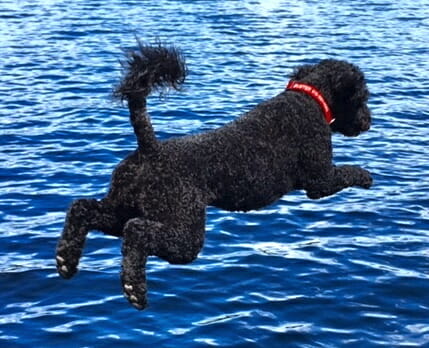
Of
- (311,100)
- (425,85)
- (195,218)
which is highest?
(311,100)

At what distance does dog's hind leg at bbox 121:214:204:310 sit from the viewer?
5699 mm

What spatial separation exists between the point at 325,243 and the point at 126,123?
7.28m

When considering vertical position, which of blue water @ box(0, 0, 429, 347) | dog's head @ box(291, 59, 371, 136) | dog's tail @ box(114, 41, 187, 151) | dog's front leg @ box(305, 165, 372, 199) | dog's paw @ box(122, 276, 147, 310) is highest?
dog's tail @ box(114, 41, 187, 151)

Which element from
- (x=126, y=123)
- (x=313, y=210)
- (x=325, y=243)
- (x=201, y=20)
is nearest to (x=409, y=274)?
(x=325, y=243)

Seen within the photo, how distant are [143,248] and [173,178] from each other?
1.79 feet

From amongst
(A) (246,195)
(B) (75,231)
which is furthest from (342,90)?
(B) (75,231)

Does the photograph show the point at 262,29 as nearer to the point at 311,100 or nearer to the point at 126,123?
the point at 126,123

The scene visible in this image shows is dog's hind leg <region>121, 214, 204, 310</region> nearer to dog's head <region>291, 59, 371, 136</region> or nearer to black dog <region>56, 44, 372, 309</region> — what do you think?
black dog <region>56, 44, 372, 309</region>

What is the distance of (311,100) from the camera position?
274 inches

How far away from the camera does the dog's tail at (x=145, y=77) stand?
5848mm

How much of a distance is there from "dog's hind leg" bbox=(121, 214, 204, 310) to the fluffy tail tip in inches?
33.6

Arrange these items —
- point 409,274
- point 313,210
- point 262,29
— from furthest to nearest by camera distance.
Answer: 1. point 262,29
2. point 313,210
3. point 409,274

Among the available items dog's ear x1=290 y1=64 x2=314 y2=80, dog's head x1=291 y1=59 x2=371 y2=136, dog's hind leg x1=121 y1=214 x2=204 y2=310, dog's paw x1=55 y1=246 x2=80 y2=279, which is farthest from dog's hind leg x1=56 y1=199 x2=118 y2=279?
dog's ear x1=290 y1=64 x2=314 y2=80

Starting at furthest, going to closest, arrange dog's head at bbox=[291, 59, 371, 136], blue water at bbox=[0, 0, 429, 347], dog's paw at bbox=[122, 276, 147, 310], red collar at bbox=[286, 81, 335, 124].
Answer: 1. blue water at bbox=[0, 0, 429, 347]
2. dog's head at bbox=[291, 59, 371, 136]
3. red collar at bbox=[286, 81, 335, 124]
4. dog's paw at bbox=[122, 276, 147, 310]
